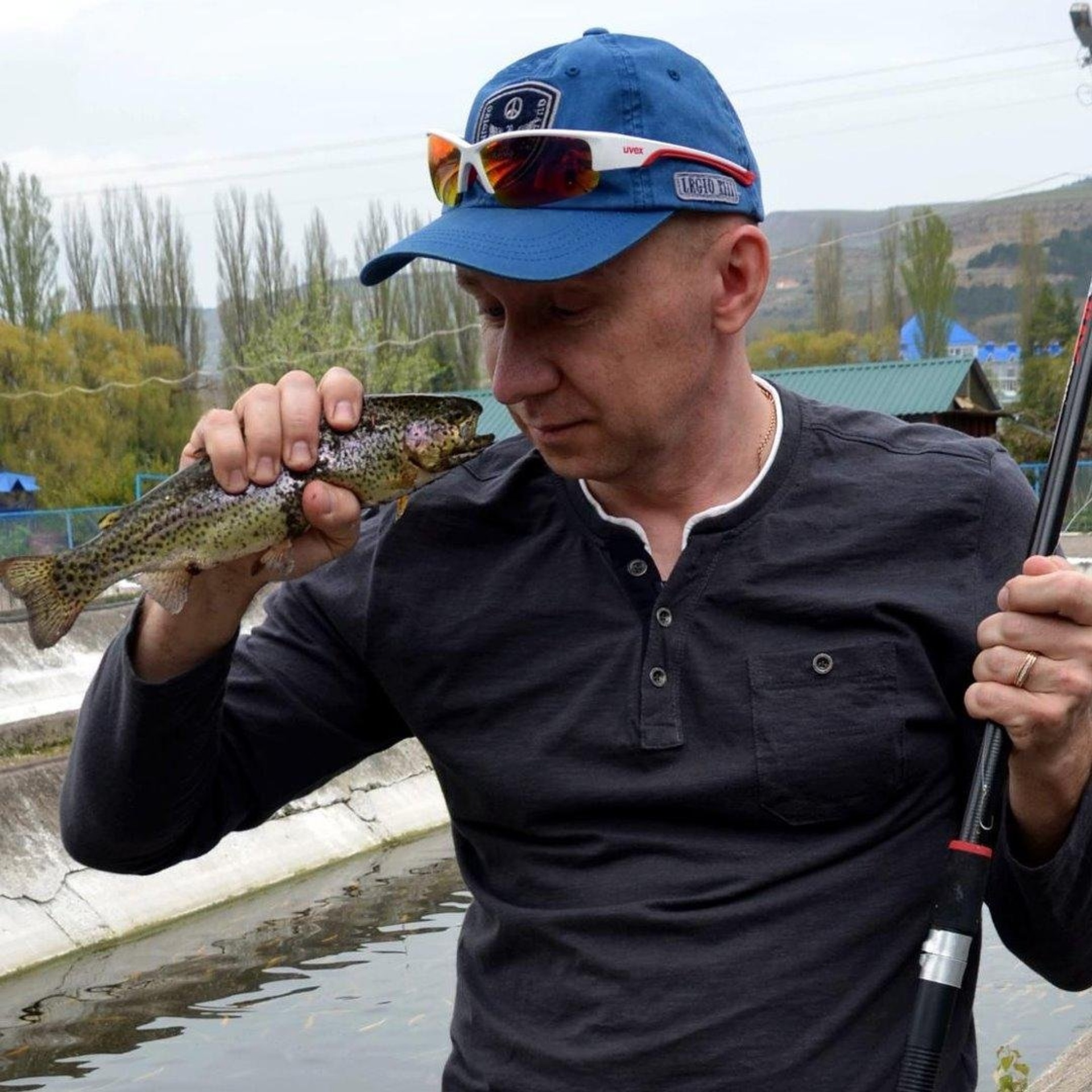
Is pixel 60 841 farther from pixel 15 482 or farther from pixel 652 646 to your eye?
pixel 15 482

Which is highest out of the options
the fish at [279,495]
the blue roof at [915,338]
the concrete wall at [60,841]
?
the fish at [279,495]

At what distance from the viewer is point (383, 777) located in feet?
52.1

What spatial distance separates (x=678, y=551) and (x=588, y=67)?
73cm

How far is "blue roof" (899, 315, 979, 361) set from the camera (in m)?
100

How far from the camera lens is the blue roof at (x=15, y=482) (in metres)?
55.9

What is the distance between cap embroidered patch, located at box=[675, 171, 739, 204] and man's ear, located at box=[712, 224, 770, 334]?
0.06m

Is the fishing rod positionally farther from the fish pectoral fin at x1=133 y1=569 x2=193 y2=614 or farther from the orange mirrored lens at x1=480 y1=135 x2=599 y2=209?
the fish pectoral fin at x1=133 y1=569 x2=193 y2=614

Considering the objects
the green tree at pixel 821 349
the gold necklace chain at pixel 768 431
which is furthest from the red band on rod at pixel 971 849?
the green tree at pixel 821 349

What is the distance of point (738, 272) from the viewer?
2928mm

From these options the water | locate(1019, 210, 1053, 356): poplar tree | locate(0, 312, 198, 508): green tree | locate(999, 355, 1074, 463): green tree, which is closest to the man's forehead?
the water

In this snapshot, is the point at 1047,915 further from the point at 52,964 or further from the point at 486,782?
the point at 52,964

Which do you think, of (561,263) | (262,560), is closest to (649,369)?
(561,263)

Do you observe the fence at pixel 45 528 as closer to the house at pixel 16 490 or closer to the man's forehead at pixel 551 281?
the house at pixel 16 490

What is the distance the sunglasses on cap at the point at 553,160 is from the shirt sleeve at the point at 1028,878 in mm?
638
